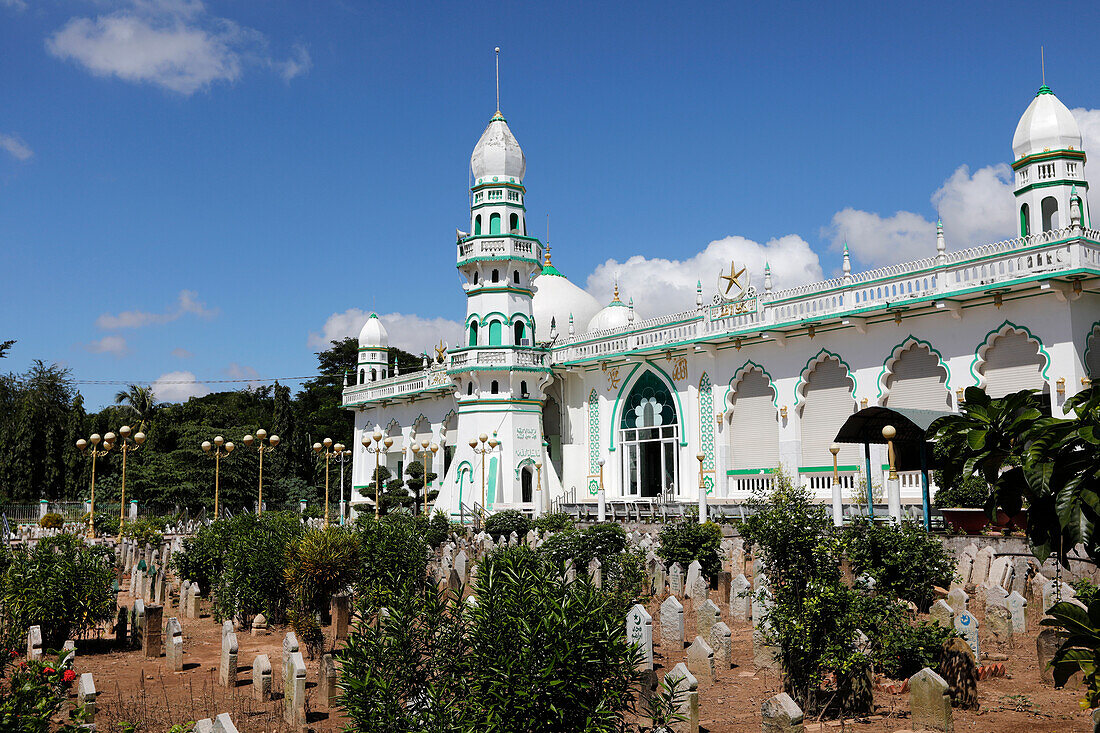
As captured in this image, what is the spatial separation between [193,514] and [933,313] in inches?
1356

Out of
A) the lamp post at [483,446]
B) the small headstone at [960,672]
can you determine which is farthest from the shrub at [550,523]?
the small headstone at [960,672]

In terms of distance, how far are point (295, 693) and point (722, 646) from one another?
15.8 feet

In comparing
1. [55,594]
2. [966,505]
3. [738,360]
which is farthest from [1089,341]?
[55,594]

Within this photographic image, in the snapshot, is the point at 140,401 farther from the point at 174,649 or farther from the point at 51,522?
the point at 174,649

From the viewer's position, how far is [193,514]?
4338 cm

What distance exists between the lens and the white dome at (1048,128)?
74.9 ft

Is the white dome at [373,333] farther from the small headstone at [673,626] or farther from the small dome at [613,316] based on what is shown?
the small headstone at [673,626]

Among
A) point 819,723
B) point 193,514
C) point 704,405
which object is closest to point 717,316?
point 704,405

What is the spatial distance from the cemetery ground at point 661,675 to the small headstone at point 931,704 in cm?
22

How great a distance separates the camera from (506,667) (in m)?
5.33

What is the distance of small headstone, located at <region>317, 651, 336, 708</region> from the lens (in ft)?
29.5

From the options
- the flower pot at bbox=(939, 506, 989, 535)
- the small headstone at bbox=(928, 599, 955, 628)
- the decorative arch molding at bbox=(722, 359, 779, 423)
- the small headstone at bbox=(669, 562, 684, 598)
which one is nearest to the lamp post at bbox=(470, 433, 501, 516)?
the decorative arch molding at bbox=(722, 359, 779, 423)

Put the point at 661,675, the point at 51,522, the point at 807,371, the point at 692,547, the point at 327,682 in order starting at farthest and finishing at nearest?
the point at 51,522 → the point at 807,371 → the point at 692,547 → the point at 661,675 → the point at 327,682

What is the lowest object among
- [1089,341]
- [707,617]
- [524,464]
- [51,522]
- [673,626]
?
[673,626]
